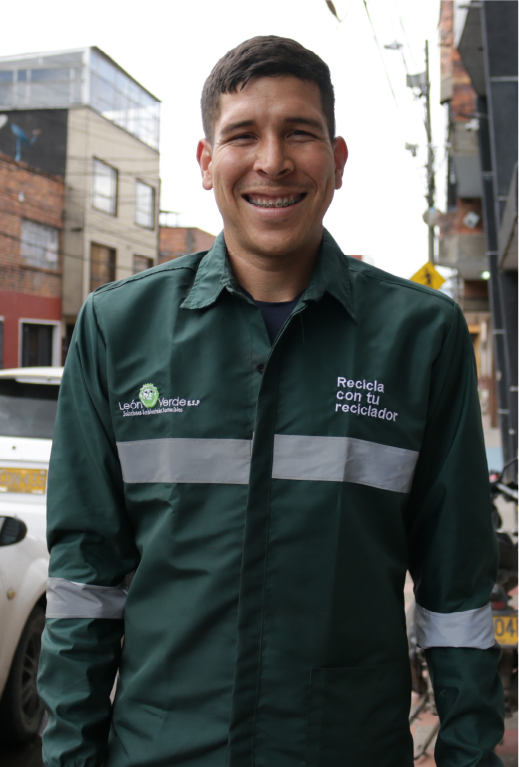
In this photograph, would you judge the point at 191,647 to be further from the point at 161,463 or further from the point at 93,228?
the point at 93,228

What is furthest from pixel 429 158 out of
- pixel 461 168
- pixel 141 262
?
pixel 141 262

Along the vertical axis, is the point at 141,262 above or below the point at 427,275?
above

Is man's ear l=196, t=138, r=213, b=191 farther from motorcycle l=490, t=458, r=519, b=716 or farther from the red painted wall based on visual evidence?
the red painted wall

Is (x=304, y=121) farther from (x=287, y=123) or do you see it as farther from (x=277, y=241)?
(x=277, y=241)

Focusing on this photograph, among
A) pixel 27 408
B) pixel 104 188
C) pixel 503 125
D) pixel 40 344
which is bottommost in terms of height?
pixel 27 408

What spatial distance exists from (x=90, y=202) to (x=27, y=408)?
2484 centimetres

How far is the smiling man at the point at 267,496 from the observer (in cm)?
158

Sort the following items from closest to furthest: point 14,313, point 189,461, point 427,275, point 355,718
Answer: point 355,718 < point 189,461 < point 427,275 < point 14,313

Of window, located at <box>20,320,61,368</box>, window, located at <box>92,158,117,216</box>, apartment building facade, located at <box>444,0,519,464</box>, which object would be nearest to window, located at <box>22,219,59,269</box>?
window, located at <box>20,320,61,368</box>

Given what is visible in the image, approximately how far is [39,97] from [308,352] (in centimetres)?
3498

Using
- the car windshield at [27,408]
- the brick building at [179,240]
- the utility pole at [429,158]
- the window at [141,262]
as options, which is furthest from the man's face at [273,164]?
the brick building at [179,240]

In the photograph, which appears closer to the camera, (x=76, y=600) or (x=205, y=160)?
(x=76, y=600)

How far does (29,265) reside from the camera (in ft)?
86.3

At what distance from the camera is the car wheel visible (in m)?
3.89
